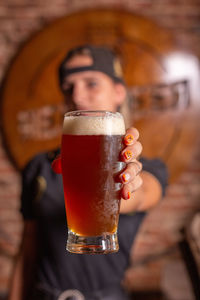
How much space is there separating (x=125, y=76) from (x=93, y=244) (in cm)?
230

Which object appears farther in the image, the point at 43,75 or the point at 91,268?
the point at 43,75

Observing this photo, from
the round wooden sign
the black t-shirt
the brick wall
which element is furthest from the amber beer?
the brick wall

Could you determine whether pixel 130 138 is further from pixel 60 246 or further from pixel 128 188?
pixel 60 246

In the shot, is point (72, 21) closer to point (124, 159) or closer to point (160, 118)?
point (160, 118)

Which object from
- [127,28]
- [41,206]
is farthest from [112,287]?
[127,28]

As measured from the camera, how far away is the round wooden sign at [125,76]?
2893 mm

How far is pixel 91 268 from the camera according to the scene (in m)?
1.47

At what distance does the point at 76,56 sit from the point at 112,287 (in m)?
0.99

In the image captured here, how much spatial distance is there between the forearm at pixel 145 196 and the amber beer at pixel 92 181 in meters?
0.26

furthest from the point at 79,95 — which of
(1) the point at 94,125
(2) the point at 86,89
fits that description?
(1) the point at 94,125

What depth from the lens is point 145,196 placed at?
117 cm

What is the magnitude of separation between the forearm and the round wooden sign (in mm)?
1582

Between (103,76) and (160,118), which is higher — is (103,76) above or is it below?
above

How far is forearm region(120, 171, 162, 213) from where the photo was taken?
108 centimetres
